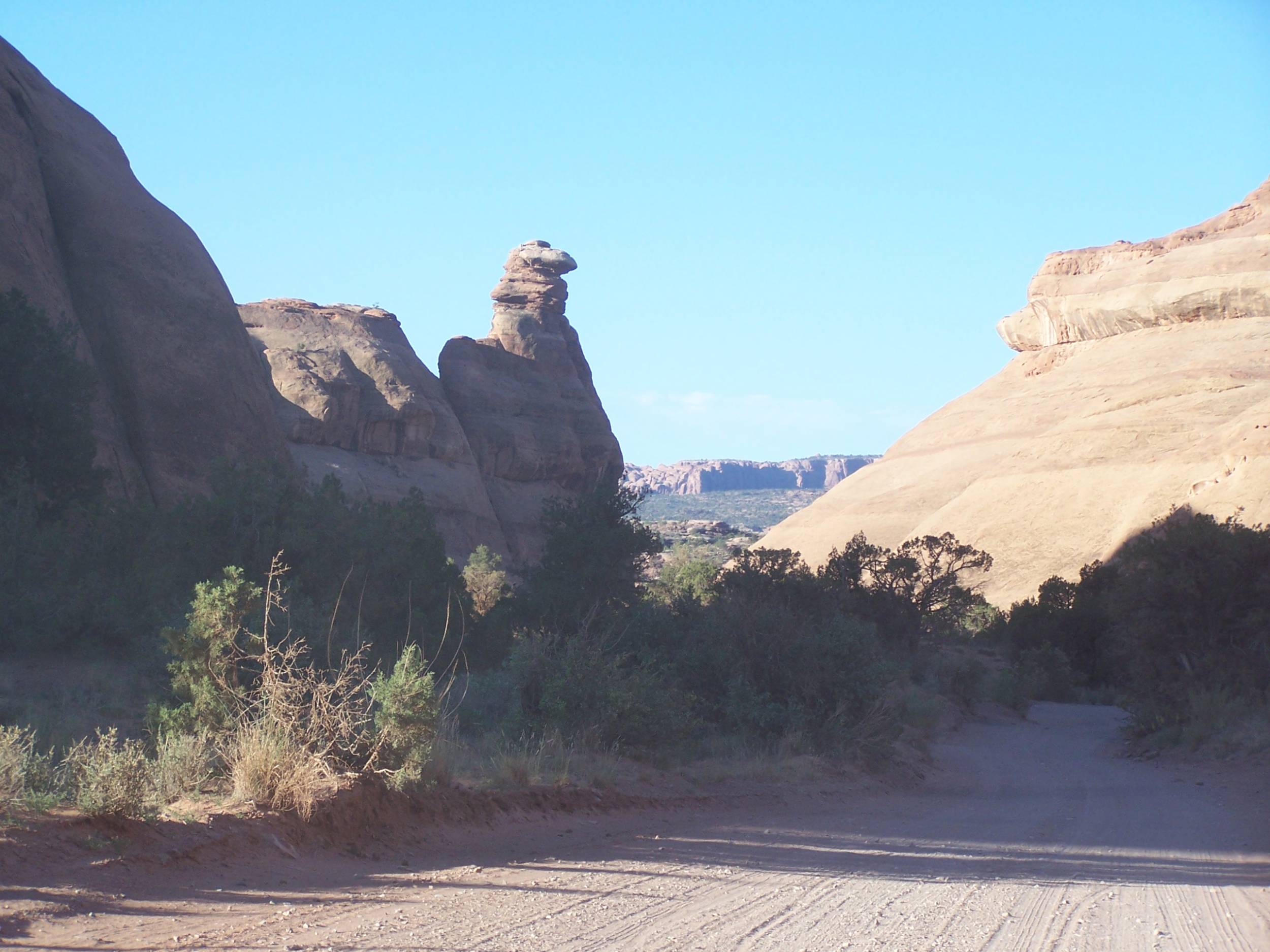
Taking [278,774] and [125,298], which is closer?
[278,774]

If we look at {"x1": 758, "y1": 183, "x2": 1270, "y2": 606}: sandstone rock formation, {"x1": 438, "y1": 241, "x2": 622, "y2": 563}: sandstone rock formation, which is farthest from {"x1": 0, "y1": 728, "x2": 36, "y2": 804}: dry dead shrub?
{"x1": 438, "y1": 241, "x2": 622, "y2": 563}: sandstone rock formation

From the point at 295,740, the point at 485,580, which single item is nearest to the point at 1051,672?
the point at 485,580

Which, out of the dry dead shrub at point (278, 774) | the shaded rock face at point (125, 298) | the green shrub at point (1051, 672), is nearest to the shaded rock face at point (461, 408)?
the shaded rock face at point (125, 298)

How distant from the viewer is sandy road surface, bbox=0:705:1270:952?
202 inches

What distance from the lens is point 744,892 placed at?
6480mm

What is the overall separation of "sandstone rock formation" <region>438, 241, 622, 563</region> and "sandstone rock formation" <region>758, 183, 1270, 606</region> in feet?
59.7

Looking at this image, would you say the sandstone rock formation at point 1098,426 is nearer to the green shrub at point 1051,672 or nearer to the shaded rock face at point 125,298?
the green shrub at point 1051,672

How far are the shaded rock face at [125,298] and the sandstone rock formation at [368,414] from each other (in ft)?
44.3

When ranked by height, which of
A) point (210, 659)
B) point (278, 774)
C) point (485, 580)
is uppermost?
point (210, 659)

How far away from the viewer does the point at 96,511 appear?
20703mm

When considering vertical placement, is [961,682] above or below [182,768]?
below

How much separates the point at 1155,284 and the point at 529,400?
181 ft

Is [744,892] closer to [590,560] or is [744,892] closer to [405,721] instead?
[405,721]

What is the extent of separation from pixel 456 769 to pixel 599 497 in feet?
43.2
